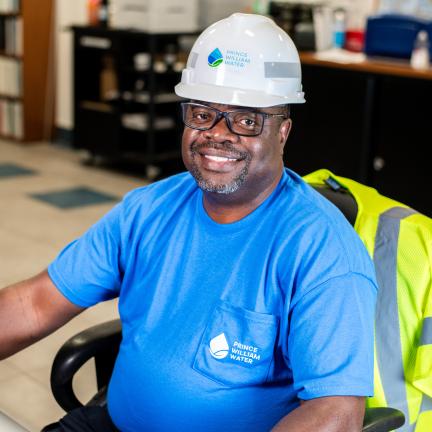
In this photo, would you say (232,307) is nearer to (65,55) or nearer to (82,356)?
(82,356)

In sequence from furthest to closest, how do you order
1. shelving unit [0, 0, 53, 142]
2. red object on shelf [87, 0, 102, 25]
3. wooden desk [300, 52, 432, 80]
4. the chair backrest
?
shelving unit [0, 0, 53, 142], red object on shelf [87, 0, 102, 25], wooden desk [300, 52, 432, 80], the chair backrest

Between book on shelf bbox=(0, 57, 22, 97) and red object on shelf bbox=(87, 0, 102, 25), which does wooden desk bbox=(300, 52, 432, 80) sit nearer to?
red object on shelf bbox=(87, 0, 102, 25)

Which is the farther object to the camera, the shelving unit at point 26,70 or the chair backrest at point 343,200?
the shelving unit at point 26,70

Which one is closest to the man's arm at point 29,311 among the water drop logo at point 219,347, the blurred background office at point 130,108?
the water drop logo at point 219,347

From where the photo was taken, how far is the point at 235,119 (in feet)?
4.90

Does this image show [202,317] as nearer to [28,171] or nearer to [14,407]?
[14,407]

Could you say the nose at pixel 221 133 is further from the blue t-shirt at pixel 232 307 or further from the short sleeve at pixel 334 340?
the short sleeve at pixel 334 340

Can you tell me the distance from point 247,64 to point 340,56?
338cm

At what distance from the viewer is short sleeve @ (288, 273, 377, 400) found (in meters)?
1.32

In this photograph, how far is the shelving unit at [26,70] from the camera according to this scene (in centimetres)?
655

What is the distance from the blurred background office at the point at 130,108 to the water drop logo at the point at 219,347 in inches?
53.1

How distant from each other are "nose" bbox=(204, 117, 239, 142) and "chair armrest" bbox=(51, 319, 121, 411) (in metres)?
0.50

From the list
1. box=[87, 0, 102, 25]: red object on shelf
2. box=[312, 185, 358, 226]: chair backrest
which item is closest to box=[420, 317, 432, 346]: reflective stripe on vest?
box=[312, 185, 358, 226]: chair backrest

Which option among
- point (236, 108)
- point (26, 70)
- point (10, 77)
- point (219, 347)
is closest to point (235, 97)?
point (236, 108)
